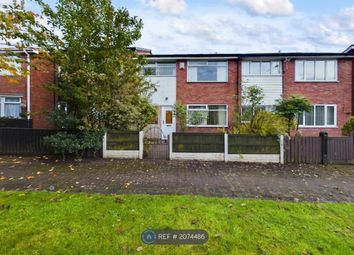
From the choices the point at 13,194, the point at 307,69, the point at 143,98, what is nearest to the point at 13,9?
the point at 13,194

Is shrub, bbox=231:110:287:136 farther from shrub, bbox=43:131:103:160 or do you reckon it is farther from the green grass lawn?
shrub, bbox=43:131:103:160

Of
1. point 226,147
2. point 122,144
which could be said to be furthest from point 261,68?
point 122,144

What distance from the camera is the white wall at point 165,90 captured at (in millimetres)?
16875

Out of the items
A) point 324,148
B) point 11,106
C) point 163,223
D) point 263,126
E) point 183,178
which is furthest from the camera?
point 11,106

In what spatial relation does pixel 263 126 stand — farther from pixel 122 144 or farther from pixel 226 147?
pixel 122 144

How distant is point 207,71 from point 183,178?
11015 millimetres

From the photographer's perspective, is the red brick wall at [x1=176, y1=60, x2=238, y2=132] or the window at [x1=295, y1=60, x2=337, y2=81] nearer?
the window at [x1=295, y1=60, x2=337, y2=81]

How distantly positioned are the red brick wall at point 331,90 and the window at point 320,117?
262 millimetres

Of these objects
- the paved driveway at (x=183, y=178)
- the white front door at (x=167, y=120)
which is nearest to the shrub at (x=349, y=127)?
the paved driveway at (x=183, y=178)

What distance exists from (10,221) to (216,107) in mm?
14078

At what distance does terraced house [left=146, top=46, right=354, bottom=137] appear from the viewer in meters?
16.1

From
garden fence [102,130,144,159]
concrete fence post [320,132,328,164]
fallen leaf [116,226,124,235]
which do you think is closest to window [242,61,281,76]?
concrete fence post [320,132,328,164]

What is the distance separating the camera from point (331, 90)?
53.2 feet

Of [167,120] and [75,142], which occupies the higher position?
[167,120]
